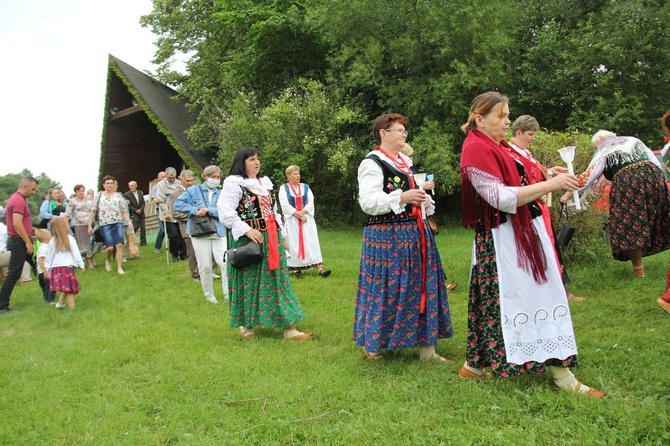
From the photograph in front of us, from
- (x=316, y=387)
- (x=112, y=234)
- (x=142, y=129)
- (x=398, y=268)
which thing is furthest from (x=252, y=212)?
(x=142, y=129)

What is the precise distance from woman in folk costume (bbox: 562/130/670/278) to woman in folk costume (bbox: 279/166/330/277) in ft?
15.8

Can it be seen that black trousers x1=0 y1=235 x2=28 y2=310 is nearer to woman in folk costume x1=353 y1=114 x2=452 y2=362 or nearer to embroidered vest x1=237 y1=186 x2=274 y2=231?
embroidered vest x1=237 y1=186 x2=274 y2=231

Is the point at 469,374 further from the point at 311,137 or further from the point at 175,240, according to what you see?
the point at 311,137

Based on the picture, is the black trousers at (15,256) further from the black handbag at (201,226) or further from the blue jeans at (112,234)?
the black handbag at (201,226)

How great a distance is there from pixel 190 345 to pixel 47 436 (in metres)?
1.90

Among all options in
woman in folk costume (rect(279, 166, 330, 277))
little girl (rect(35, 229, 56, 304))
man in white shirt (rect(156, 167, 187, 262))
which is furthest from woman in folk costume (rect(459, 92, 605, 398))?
man in white shirt (rect(156, 167, 187, 262))

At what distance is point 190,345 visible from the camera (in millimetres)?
5617

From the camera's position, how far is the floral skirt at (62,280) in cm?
826

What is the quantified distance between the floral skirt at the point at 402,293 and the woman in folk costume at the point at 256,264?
1.47 metres

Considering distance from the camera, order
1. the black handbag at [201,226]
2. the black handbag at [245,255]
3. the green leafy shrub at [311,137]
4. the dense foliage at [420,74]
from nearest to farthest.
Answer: the black handbag at [245,255] → the black handbag at [201,226] → the dense foliage at [420,74] → the green leafy shrub at [311,137]

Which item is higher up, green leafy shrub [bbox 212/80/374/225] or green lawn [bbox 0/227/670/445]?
green leafy shrub [bbox 212/80/374/225]

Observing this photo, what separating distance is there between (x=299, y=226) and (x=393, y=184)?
5262 millimetres

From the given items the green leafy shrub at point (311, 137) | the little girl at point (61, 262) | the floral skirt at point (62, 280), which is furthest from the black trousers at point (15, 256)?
the green leafy shrub at point (311, 137)

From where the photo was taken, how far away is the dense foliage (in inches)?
613
